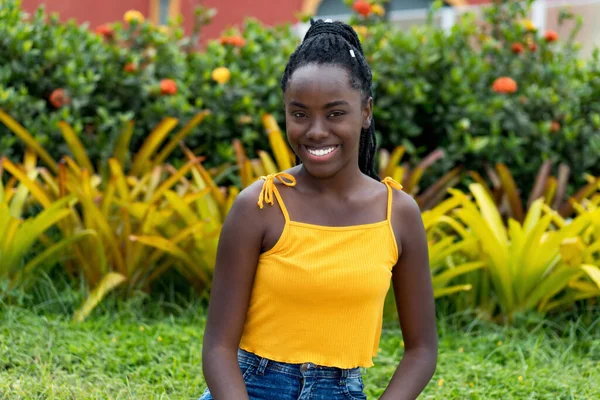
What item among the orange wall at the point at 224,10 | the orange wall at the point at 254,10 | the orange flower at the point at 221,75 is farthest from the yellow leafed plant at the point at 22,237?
the orange wall at the point at 254,10

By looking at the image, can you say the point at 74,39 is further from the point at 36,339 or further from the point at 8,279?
the point at 36,339

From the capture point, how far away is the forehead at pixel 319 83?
5.61 feet

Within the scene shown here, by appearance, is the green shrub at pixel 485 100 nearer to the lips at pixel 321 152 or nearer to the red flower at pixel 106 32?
the red flower at pixel 106 32

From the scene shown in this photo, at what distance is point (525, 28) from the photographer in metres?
4.96

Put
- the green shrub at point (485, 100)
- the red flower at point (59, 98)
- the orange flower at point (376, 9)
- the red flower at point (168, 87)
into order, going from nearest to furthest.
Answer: the red flower at point (59, 98) < the red flower at point (168, 87) < the green shrub at point (485, 100) < the orange flower at point (376, 9)

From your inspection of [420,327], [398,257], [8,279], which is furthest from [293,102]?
[8,279]

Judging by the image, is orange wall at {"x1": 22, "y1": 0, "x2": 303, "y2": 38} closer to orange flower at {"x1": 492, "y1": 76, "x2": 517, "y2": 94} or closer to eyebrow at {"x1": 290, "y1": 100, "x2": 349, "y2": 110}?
orange flower at {"x1": 492, "y1": 76, "x2": 517, "y2": 94}

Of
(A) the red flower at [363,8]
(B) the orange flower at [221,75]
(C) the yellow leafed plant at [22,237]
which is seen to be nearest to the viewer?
(C) the yellow leafed plant at [22,237]

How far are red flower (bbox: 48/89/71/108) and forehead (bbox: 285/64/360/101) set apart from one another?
2.69m

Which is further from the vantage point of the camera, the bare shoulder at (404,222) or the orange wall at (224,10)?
the orange wall at (224,10)

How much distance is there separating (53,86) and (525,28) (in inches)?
110

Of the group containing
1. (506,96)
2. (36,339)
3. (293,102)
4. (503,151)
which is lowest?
(36,339)

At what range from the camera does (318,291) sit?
1.74 m

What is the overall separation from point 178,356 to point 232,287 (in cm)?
134
